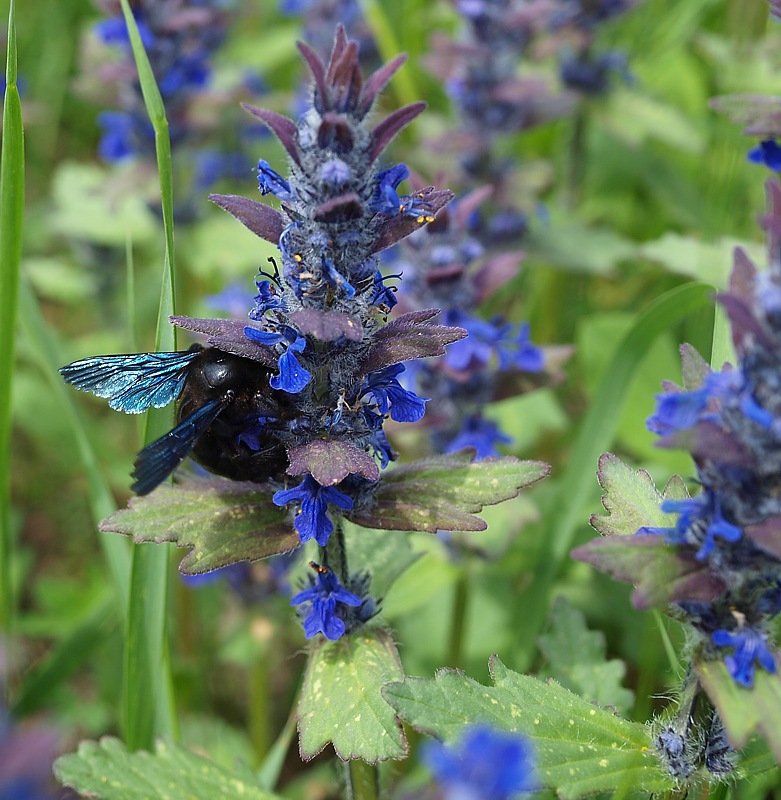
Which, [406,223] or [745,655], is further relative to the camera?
[406,223]

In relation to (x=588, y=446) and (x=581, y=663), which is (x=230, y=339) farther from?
(x=588, y=446)

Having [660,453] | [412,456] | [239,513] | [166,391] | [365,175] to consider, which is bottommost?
[660,453]

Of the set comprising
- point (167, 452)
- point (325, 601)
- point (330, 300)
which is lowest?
point (325, 601)

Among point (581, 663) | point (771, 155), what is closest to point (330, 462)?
point (581, 663)

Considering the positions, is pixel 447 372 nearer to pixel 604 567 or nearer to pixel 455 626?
pixel 455 626

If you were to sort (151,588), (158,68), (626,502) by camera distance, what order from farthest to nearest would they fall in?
(158,68), (151,588), (626,502)

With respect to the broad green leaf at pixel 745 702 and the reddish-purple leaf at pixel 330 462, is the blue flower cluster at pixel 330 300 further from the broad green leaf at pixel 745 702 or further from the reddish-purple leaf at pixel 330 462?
the broad green leaf at pixel 745 702

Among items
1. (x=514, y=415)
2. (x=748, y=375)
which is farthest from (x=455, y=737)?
(x=514, y=415)
